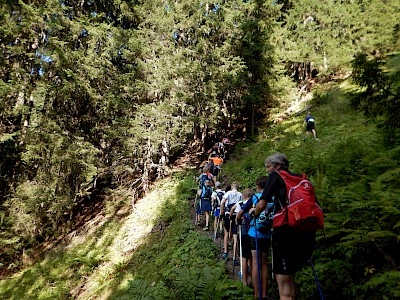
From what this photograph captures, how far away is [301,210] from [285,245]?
58cm

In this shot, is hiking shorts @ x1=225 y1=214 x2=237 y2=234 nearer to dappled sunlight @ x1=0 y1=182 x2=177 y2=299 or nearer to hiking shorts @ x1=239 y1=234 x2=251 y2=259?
hiking shorts @ x1=239 y1=234 x2=251 y2=259

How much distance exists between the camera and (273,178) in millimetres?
3338

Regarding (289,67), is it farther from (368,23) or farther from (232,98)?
(232,98)

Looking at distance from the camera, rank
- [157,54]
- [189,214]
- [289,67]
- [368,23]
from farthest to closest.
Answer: [289,67]
[368,23]
[157,54]
[189,214]

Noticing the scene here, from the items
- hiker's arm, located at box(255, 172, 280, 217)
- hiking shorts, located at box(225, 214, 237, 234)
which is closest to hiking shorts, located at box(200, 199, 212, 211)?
hiking shorts, located at box(225, 214, 237, 234)

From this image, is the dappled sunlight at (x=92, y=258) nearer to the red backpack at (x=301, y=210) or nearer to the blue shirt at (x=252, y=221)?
the blue shirt at (x=252, y=221)

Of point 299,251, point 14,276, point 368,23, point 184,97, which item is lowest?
point 14,276

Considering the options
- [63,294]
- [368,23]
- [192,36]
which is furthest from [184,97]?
[368,23]

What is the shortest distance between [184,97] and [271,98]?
7.79 m

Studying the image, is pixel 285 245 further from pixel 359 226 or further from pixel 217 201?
pixel 217 201

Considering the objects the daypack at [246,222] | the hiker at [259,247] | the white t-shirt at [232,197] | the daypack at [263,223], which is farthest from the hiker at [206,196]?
the daypack at [263,223]

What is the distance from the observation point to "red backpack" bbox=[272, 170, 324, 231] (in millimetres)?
2896

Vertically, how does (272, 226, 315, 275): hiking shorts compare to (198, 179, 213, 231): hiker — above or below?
above

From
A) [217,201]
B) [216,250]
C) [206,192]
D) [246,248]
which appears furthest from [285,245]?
[206,192]
